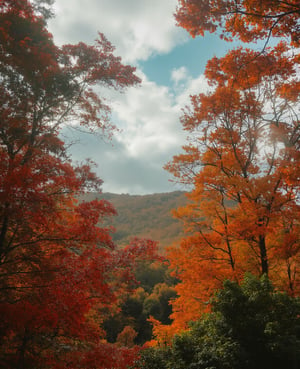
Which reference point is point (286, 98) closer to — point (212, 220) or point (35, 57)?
point (212, 220)

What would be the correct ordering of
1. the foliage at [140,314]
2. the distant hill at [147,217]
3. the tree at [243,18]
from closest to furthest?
the tree at [243,18]
the foliage at [140,314]
the distant hill at [147,217]

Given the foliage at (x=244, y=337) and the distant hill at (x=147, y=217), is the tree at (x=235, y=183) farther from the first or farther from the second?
the distant hill at (x=147, y=217)

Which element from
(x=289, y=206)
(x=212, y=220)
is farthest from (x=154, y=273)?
(x=289, y=206)

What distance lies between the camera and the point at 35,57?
21.1 ft

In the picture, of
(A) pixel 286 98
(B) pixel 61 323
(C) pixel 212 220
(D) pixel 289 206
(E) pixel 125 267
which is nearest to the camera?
(B) pixel 61 323

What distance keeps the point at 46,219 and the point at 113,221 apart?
1691 millimetres

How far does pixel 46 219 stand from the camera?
242 inches

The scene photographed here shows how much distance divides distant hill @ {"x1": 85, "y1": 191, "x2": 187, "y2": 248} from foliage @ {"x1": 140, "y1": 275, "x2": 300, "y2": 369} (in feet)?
275

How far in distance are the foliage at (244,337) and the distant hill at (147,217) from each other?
83689 millimetres

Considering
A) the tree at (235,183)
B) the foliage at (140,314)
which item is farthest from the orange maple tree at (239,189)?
the foliage at (140,314)

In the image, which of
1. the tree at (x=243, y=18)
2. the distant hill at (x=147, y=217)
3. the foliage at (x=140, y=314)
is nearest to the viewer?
the tree at (x=243, y=18)

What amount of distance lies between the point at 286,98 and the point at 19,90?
864cm

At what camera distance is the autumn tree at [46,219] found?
5.16 metres

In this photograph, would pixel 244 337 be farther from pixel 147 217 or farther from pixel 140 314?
pixel 147 217
